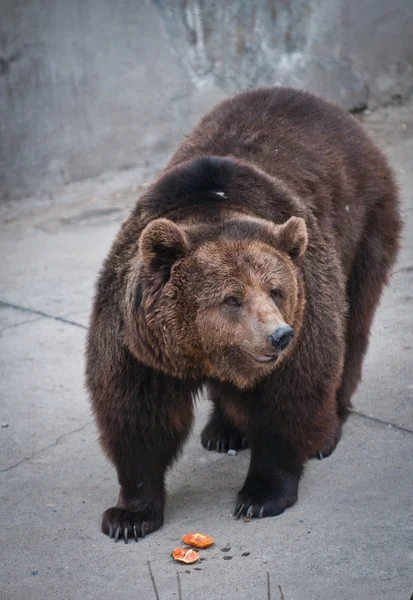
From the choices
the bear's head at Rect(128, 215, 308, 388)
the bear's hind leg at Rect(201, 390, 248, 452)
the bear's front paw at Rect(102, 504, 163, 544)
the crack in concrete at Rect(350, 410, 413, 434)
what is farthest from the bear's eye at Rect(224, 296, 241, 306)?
the crack in concrete at Rect(350, 410, 413, 434)

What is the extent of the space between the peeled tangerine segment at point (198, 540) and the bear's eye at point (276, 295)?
1.11 metres

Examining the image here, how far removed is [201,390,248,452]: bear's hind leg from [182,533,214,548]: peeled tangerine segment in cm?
105

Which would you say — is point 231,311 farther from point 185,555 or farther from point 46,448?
point 46,448

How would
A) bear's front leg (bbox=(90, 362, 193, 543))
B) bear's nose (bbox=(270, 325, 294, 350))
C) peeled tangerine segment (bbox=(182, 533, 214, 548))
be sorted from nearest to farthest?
bear's nose (bbox=(270, 325, 294, 350)) → peeled tangerine segment (bbox=(182, 533, 214, 548)) → bear's front leg (bbox=(90, 362, 193, 543))

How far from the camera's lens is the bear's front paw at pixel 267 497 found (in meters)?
4.35

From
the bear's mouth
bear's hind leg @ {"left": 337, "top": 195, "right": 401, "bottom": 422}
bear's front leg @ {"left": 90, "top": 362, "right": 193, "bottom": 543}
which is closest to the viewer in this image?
the bear's mouth

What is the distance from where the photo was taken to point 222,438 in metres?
5.17

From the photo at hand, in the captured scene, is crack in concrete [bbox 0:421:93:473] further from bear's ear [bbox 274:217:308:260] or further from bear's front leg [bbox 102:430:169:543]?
bear's ear [bbox 274:217:308:260]

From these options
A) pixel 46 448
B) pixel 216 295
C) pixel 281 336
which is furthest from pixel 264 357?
pixel 46 448

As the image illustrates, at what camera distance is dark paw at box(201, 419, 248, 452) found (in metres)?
5.16

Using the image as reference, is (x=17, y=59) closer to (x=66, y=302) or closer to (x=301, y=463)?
(x=66, y=302)

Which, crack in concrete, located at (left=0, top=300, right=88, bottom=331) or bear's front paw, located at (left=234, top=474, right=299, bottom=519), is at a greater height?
bear's front paw, located at (left=234, top=474, right=299, bottom=519)

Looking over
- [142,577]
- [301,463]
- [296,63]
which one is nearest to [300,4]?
[296,63]

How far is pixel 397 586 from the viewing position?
3.60 metres
